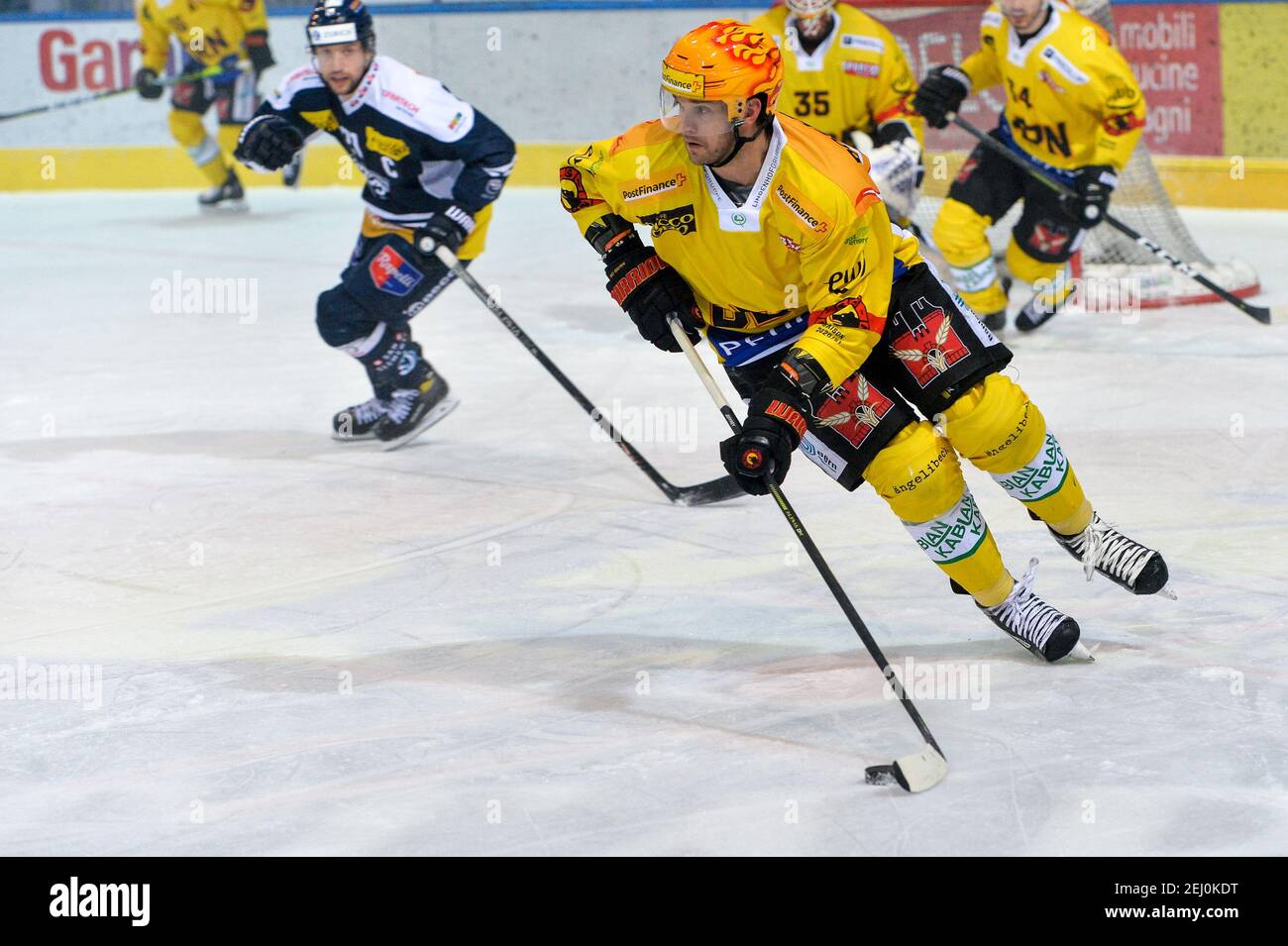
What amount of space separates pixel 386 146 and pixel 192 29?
6191 mm

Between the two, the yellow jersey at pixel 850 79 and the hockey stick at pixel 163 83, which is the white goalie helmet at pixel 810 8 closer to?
the yellow jersey at pixel 850 79

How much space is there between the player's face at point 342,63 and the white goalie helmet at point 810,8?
2126 millimetres

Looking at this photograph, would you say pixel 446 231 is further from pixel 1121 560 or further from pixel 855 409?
pixel 1121 560

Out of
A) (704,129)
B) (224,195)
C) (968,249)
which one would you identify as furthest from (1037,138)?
(224,195)

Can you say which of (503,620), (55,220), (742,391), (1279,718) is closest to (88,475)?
(503,620)

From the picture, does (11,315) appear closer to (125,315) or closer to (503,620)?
(125,315)

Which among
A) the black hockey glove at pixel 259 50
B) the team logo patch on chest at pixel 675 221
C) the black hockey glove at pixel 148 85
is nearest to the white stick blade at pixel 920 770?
the team logo patch on chest at pixel 675 221

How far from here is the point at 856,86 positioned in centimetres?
704

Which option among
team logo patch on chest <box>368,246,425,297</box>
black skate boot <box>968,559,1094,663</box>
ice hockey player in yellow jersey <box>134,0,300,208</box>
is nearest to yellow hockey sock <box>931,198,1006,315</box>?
team logo patch on chest <box>368,246,425,297</box>

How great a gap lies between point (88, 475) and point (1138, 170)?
463cm

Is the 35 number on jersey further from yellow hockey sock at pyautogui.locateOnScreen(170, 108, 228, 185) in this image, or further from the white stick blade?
yellow hockey sock at pyautogui.locateOnScreen(170, 108, 228, 185)

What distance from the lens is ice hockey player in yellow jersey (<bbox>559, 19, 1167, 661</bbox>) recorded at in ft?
10.6

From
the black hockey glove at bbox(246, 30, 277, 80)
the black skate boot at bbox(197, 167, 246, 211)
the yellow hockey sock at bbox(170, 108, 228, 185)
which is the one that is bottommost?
the black skate boot at bbox(197, 167, 246, 211)

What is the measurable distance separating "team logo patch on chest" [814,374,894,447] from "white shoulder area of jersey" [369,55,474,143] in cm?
241
